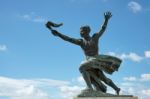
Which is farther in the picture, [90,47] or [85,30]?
[85,30]

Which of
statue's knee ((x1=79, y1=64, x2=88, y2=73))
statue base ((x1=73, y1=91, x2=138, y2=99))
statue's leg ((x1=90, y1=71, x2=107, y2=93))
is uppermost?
statue's knee ((x1=79, y1=64, x2=88, y2=73))

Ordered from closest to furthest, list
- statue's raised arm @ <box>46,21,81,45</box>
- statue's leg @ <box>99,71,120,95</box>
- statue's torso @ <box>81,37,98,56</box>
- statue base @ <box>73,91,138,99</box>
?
1. statue base @ <box>73,91,138,99</box>
2. statue's leg @ <box>99,71,120,95</box>
3. statue's torso @ <box>81,37,98,56</box>
4. statue's raised arm @ <box>46,21,81,45</box>

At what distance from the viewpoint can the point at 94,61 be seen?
1764 centimetres

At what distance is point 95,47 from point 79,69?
120 centimetres

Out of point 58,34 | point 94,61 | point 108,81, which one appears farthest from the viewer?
point 58,34

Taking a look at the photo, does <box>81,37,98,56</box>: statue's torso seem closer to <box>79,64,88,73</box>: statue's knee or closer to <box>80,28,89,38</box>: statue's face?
<box>80,28,89,38</box>: statue's face

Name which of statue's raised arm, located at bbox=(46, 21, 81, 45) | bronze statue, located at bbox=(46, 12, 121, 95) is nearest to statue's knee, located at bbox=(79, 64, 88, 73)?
bronze statue, located at bbox=(46, 12, 121, 95)

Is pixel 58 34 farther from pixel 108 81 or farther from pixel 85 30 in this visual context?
pixel 108 81

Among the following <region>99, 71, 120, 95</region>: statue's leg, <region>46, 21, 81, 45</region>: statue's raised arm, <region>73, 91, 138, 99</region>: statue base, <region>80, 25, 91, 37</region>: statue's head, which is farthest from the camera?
<region>46, 21, 81, 45</region>: statue's raised arm

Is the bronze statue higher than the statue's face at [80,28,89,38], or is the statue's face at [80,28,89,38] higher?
the statue's face at [80,28,89,38]

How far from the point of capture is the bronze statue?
58.1 feet

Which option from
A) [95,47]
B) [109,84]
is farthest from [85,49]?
[109,84]

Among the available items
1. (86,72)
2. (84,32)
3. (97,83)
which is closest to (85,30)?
(84,32)

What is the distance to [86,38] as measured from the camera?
18297 mm
